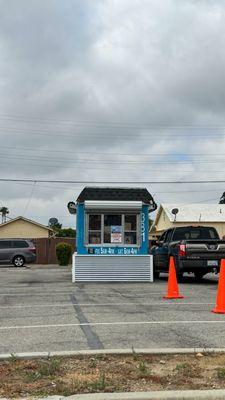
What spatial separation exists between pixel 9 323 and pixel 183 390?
4.71 meters

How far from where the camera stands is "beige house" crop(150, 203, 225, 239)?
166ft

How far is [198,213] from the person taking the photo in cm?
5341

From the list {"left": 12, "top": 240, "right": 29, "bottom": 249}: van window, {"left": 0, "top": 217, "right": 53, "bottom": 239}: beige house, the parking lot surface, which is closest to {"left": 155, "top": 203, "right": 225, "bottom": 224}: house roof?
{"left": 0, "top": 217, "right": 53, "bottom": 239}: beige house

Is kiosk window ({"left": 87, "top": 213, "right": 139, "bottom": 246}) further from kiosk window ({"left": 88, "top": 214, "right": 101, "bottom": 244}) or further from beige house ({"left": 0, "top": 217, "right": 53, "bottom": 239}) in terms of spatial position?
beige house ({"left": 0, "top": 217, "right": 53, "bottom": 239})

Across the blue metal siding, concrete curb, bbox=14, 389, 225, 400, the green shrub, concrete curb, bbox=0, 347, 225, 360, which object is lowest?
concrete curb, bbox=14, 389, 225, 400

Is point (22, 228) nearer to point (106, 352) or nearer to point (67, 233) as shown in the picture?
point (67, 233)

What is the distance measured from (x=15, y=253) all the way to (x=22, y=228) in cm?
2396

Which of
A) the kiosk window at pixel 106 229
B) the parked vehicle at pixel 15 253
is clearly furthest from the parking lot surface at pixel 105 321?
the parked vehicle at pixel 15 253

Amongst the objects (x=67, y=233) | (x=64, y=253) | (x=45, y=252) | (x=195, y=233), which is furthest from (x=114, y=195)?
(x=67, y=233)

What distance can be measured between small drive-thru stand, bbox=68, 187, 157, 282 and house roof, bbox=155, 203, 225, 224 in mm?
30567

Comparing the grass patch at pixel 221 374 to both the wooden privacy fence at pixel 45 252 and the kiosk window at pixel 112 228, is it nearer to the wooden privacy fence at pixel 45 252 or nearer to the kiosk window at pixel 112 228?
the kiosk window at pixel 112 228

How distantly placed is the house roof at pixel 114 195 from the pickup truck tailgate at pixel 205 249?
2362mm

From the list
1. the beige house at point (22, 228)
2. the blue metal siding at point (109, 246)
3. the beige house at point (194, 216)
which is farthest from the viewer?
the beige house at point (22, 228)

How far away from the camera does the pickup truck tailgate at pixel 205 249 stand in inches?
690
